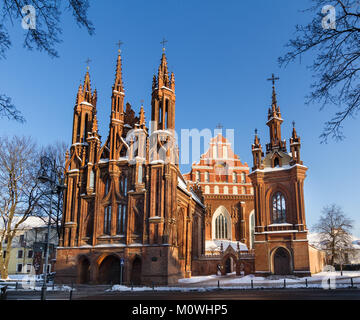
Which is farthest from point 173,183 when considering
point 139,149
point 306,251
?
point 306,251

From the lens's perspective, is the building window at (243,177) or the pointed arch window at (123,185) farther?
the building window at (243,177)

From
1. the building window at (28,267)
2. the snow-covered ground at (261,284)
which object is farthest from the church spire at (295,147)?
the building window at (28,267)

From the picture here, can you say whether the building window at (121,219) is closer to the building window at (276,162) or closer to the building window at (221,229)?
the building window at (276,162)

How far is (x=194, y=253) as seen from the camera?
48.2 metres

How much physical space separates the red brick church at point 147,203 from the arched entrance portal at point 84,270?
0.34 ft

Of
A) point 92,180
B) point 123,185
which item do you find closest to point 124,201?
point 123,185

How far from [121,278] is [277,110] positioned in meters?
29.2

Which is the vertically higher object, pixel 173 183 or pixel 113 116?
pixel 113 116

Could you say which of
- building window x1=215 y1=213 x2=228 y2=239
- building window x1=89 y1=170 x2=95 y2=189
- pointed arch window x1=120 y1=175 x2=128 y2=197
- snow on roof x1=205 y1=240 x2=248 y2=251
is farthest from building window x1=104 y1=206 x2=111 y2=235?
building window x1=215 y1=213 x2=228 y2=239

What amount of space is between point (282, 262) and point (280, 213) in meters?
5.44

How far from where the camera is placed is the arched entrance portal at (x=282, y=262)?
1503 inches

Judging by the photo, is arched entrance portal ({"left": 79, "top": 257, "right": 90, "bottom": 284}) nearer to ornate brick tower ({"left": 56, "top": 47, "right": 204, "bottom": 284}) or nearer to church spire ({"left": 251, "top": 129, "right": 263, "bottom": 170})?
ornate brick tower ({"left": 56, "top": 47, "right": 204, "bottom": 284})

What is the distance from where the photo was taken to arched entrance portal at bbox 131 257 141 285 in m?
33.6
